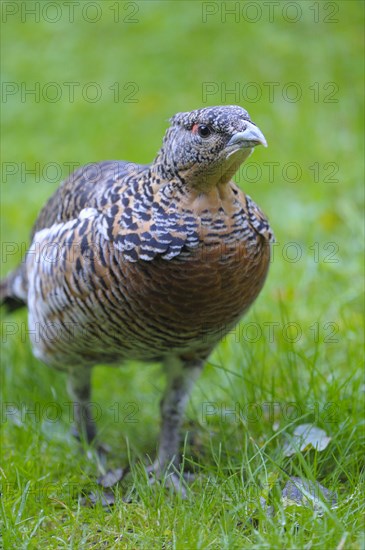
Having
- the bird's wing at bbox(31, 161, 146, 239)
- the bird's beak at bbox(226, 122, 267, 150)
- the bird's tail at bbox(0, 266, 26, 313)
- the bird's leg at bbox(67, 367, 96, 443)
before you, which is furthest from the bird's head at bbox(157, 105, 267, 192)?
the bird's tail at bbox(0, 266, 26, 313)

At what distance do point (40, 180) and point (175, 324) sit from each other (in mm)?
4874

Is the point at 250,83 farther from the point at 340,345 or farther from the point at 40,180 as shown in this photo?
the point at 340,345

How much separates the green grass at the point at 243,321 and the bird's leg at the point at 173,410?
0.15 meters

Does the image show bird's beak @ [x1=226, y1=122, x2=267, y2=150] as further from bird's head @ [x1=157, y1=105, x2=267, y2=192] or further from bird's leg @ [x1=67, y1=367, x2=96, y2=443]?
bird's leg @ [x1=67, y1=367, x2=96, y2=443]

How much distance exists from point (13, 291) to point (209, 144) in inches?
80.5

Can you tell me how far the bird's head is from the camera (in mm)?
3139

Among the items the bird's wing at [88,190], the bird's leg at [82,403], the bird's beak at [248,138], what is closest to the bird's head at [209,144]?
the bird's beak at [248,138]

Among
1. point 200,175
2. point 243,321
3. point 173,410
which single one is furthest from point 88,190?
point 243,321

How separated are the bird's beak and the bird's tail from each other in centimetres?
191

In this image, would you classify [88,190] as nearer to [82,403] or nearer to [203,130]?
[203,130]

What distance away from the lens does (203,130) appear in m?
3.24

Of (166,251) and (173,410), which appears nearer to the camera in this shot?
(166,251)

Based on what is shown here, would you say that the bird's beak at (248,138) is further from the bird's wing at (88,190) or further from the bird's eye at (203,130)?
the bird's wing at (88,190)

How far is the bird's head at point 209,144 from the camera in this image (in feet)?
10.3
